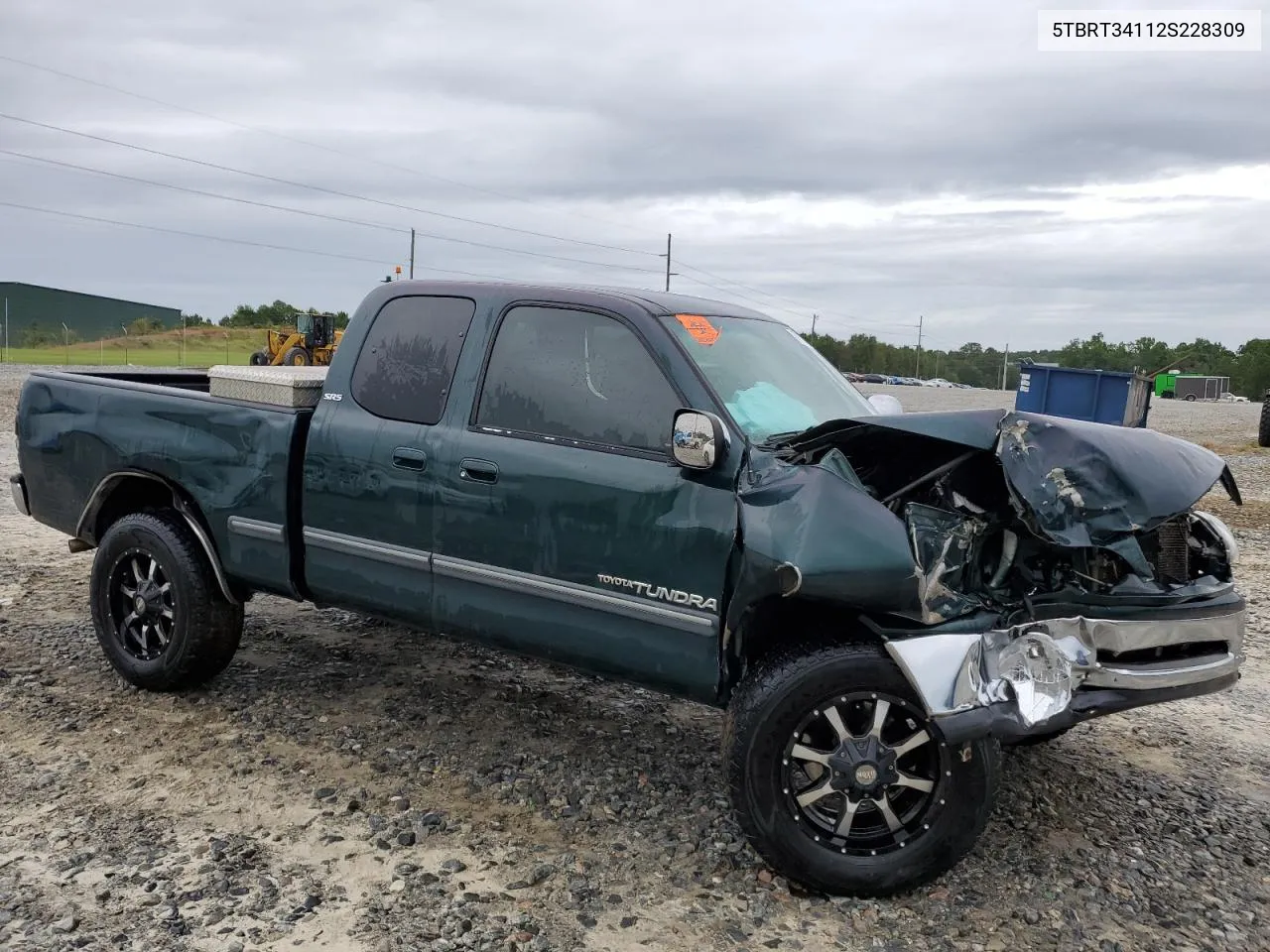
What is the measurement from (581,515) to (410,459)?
84cm

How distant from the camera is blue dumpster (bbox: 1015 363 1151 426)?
17703 mm

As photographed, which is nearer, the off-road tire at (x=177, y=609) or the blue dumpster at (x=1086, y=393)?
the off-road tire at (x=177, y=609)

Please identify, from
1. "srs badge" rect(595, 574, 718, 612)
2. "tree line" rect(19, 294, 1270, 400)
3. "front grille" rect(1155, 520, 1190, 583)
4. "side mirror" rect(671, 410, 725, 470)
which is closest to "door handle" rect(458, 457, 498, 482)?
"srs badge" rect(595, 574, 718, 612)

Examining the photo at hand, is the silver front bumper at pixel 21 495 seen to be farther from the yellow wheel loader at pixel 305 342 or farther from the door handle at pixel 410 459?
the yellow wheel loader at pixel 305 342

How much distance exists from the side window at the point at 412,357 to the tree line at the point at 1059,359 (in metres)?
87.7

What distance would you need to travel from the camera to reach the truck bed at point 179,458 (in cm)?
438

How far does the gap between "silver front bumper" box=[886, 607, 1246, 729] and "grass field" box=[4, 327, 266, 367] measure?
38.1 m

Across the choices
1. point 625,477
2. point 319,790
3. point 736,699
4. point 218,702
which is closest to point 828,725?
point 736,699

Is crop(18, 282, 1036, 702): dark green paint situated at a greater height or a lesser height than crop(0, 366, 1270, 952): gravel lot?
greater

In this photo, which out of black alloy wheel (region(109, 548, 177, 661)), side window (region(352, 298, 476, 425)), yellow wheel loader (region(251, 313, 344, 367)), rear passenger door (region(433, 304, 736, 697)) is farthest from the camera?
yellow wheel loader (region(251, 313, 344, 367))

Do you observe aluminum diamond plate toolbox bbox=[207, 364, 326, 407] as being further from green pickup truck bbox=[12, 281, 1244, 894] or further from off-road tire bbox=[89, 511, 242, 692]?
off-road tire bbox=[89, 511, 242, 692]

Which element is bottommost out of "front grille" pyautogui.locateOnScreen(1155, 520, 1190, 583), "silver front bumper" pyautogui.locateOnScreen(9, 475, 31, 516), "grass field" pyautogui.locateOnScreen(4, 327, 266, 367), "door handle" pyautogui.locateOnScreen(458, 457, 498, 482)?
"grass field" pyautogui.locateOnScreen(4, 327, 266, 367)

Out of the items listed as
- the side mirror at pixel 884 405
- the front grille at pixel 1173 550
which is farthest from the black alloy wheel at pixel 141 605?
the front grille at pixel 1173 550

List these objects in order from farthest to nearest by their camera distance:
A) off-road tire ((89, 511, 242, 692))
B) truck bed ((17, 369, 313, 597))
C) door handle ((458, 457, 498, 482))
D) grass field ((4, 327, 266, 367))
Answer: grass field ((4, 327, 266, 367)) → off-road tire ((89, 511, 242, 692)) → truck bed ((17, 369, 313, 597)) → door handle ((458, 457, 498, 482))
